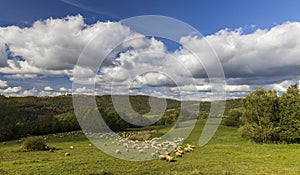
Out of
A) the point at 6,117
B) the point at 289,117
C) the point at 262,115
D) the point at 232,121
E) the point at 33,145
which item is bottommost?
the point at 33,145

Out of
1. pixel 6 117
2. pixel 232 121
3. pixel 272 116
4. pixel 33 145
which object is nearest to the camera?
pixel 33 145

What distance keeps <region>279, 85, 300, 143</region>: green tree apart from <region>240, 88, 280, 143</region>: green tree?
884 mm

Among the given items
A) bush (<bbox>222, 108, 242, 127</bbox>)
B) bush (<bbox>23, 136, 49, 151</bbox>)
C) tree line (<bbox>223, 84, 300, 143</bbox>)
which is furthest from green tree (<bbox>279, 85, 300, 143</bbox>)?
bush (<bbox>222, 108, 242, 127</bbox>)

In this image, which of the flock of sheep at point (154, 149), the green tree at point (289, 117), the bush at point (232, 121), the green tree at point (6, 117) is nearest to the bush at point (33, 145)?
the flock of sheep at point (154, 149)

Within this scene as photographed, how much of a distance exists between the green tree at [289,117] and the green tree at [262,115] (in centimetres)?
88

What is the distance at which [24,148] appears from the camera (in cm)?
3381

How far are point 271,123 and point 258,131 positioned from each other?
2372mm

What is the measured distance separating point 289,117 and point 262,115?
395 centimetres

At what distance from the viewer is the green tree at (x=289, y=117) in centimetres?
4225

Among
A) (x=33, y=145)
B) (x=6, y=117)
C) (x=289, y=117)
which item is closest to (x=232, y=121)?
(x=289, y=117)

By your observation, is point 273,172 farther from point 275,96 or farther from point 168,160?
point 275,96

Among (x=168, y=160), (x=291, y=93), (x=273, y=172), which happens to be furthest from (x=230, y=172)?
(x=291, y=93)

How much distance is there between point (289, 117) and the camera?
140 ft

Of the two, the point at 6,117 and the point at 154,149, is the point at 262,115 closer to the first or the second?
the point at 154,149
